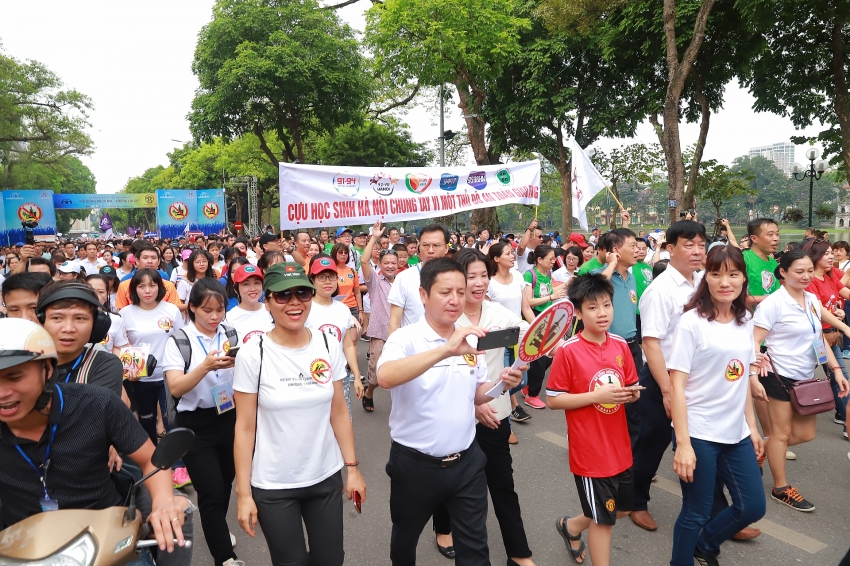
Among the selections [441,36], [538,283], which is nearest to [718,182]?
[441,36]

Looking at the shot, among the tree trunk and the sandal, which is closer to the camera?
the sandal

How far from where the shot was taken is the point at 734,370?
9.38 ft

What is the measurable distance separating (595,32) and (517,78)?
149 inches

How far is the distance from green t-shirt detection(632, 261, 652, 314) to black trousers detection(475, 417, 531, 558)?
283 centimetres

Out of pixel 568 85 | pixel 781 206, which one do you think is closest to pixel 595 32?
pixel 568 85

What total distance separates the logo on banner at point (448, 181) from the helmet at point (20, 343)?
7038 mm

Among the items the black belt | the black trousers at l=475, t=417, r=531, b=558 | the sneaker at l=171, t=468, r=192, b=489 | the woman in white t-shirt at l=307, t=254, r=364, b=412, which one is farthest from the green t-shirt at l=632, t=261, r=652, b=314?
the sneaker at l=171, t=468, r=192, b=489

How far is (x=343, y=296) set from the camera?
6539mm

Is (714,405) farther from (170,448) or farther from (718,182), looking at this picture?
(718,182)

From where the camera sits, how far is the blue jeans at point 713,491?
281 cm

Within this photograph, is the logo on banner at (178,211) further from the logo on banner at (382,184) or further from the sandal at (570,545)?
the sandal at (570,545)

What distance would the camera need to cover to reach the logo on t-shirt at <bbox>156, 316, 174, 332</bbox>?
4625mm

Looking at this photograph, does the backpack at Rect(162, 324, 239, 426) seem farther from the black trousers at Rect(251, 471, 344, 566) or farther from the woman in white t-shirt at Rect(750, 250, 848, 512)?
the woman in white t-shirt at Rect(750, 250, 848, 512)

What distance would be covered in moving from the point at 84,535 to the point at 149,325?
3089mm
